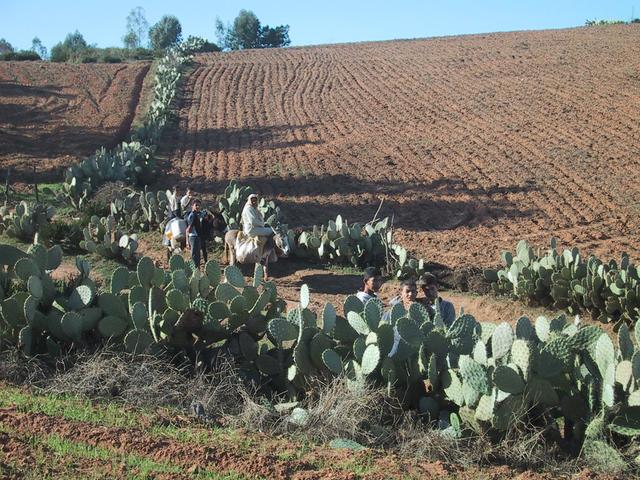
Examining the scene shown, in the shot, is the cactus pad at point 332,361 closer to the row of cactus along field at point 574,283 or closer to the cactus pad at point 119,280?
the cactus pad at point 119,280

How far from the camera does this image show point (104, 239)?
13.3 meters

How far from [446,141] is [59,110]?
13423mm

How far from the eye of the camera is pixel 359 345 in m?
6.47

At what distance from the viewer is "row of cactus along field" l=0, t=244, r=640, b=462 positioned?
5754 millimetres

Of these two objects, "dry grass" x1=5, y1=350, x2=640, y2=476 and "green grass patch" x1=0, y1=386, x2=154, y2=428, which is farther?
"green grass patch" x1=0, y1=386, x2=154, y2=428

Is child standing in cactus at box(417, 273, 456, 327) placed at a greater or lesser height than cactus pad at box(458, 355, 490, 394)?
greater

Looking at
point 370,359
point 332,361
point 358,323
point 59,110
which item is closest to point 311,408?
point 332,361

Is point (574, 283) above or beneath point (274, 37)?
beneath

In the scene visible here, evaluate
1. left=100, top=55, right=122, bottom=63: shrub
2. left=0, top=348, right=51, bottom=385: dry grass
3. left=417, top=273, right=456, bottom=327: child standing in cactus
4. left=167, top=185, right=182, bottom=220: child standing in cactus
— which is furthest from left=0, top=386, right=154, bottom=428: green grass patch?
left=100, top=55, right=122, bottom=63: shrub

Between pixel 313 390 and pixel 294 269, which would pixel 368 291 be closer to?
pixel 313 390

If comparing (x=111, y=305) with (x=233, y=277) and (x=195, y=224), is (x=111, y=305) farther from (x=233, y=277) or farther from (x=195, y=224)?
(x=195, y=224)

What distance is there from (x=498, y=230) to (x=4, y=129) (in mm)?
16257

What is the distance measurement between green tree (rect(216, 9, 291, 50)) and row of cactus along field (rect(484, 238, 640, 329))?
6583cm

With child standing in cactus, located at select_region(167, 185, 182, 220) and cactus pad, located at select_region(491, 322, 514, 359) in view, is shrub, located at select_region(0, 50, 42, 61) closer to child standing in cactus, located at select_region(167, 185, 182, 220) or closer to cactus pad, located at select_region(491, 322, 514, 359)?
child standing in cactus, located at select_region(167, 185, 182, 220)
